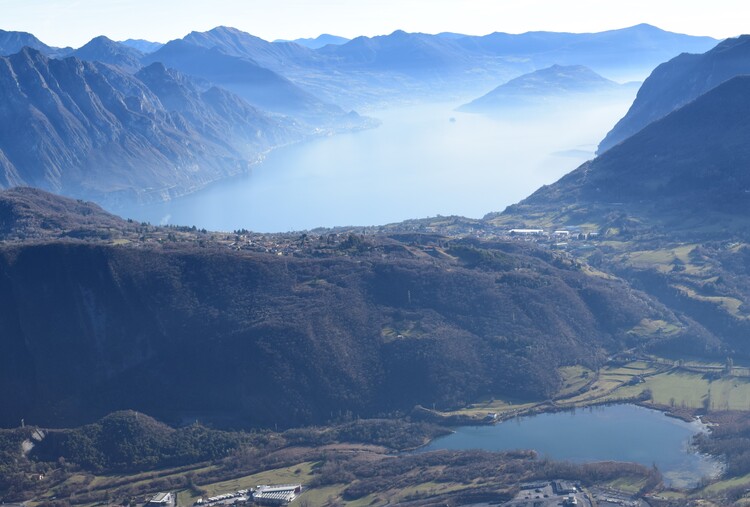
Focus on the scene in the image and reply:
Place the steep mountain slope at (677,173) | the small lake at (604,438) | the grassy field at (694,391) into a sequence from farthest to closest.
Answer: the steep mountain slope at (677,173)
the grassy field at (694,391)
the small lake at (604,438)

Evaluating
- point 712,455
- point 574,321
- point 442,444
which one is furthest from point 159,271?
point 712,455

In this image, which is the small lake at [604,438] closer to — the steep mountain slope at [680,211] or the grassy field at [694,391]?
the grassy field at [694,391]

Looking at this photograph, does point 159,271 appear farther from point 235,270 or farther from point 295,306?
point 295,306

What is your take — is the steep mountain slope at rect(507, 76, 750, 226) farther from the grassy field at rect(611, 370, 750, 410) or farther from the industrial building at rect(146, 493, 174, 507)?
the industrial building at rect(146, 493, 174, 507)

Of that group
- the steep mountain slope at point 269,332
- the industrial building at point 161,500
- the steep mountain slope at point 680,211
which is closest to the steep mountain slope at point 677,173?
the steep mountain slope at point 680,211

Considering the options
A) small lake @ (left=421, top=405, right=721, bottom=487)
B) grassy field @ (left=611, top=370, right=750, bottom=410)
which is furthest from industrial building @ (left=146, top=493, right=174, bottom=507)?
grassy field @ (left=611, top=370, right=750, bottom=410)

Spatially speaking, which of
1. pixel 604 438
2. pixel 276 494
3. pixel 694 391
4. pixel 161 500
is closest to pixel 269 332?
pixel 276 494

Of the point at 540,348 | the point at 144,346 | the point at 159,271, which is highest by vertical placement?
the point at 159,271
